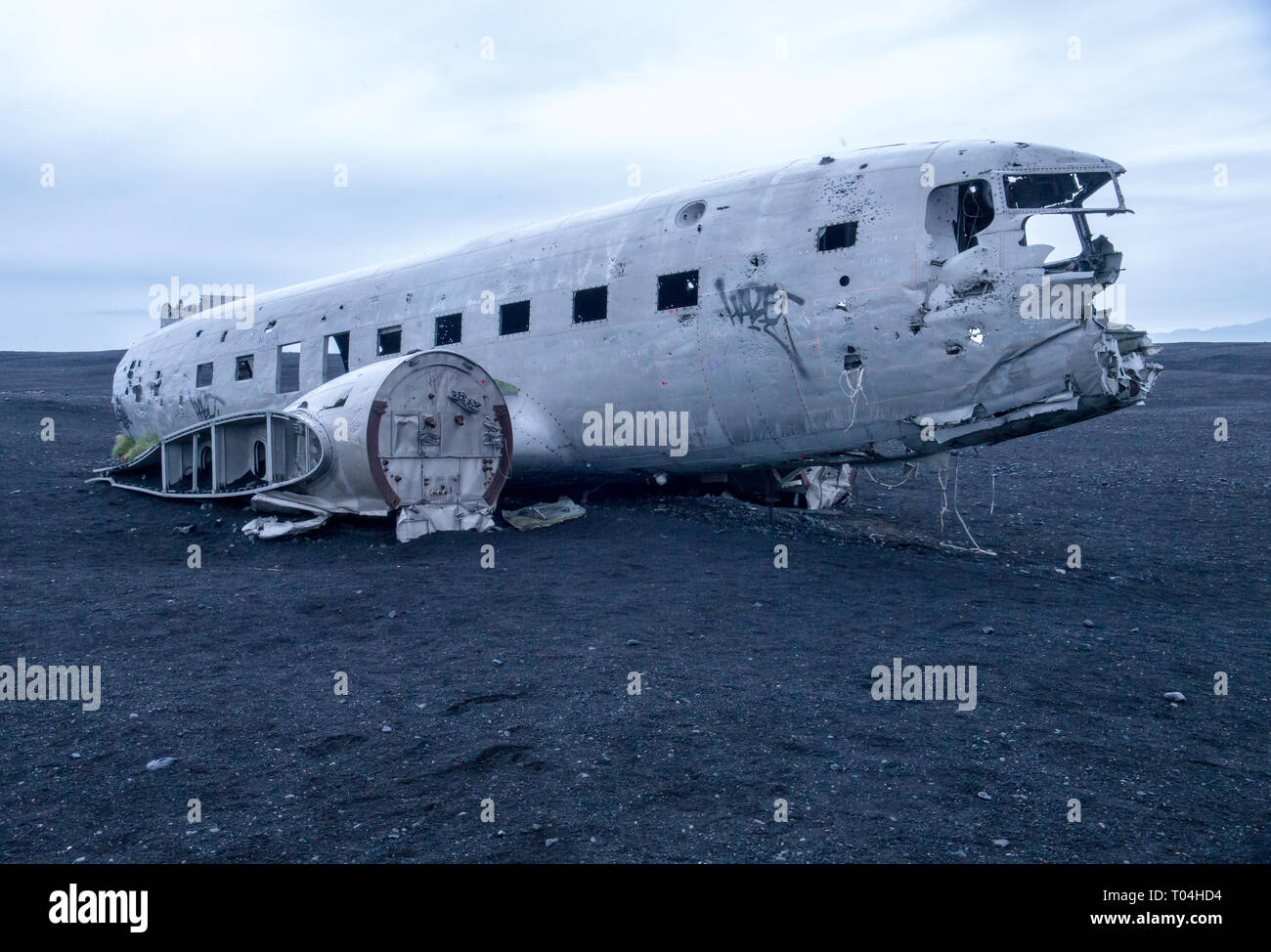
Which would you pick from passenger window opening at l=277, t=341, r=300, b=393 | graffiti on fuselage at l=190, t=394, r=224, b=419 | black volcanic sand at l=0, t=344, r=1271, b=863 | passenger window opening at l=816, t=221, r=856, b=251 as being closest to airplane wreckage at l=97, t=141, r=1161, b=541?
passenger window opening at l=816, t=221, r=856, b=251

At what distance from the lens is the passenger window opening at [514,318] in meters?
13.3

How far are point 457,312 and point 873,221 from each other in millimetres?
6977

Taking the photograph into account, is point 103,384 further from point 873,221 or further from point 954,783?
point 954,783

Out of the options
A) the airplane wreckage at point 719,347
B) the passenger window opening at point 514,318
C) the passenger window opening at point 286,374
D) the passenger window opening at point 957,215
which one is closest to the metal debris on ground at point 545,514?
the airplane wreckage at point 719,347

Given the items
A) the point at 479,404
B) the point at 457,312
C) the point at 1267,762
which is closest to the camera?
the point at 1267,762

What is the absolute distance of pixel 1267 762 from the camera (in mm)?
5145

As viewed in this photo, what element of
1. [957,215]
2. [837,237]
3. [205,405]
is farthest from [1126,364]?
[205,405]

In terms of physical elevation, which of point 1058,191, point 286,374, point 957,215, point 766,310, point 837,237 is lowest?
point 286,374

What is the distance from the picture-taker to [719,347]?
1102 centimetres

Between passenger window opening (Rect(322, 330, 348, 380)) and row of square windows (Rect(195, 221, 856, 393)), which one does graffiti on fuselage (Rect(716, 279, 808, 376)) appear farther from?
passenger window opening (Rect(322, 330, 348, 380))

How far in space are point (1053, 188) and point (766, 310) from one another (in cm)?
343

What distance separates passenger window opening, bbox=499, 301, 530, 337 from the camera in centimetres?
1327

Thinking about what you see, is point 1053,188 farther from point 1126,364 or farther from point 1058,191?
point 1126,364

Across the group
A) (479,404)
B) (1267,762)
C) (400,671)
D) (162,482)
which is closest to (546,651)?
(400,671)
